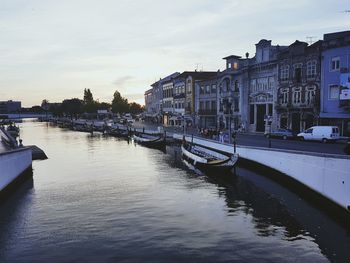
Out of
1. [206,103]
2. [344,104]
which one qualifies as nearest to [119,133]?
[206,103]

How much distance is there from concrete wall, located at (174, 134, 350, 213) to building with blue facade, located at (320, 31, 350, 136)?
19383 millimetres

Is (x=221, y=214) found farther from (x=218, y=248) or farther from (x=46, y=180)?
(x=46, y=180)

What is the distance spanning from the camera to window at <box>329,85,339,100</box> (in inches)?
2111

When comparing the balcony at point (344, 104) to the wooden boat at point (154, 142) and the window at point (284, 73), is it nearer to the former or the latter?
the window at point (284, 73)

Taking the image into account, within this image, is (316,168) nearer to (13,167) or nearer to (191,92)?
(13,167)

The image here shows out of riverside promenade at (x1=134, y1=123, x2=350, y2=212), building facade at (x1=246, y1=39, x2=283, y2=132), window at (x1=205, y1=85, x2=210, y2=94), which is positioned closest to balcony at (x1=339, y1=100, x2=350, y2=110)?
building facade at (x1=246, y1=39, x2=283, y2=132)

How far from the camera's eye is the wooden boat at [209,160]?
41688 mm

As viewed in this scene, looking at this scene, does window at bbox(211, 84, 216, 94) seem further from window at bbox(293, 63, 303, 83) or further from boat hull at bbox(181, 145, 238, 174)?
boat hull at bbox(181, 145, 238, 174)

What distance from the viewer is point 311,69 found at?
193 feet

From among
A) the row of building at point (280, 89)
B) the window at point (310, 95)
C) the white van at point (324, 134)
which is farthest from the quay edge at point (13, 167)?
the window at point (310, 95)

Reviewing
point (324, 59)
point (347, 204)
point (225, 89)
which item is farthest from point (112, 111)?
point (347, 204)

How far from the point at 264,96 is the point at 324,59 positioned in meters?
15.7

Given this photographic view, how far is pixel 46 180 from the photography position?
39.7m

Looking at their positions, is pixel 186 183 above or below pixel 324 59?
below
